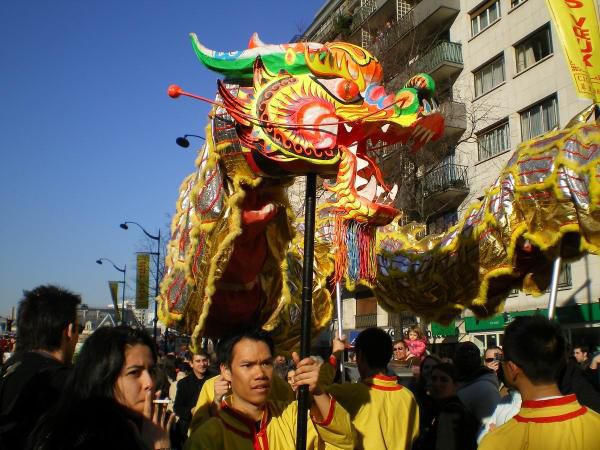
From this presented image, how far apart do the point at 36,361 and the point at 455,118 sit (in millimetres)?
16312

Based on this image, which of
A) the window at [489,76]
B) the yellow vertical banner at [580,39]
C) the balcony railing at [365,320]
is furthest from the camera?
Result: the balcony railing at [365,320]

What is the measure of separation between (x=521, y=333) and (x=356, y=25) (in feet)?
62.1

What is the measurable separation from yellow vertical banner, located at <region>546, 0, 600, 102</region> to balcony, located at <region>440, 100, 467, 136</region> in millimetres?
11792

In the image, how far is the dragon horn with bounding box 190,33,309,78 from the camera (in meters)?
4.17

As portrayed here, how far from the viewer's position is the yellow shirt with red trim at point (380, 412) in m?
3.17

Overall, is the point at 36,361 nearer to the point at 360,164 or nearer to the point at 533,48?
the point at 360,164

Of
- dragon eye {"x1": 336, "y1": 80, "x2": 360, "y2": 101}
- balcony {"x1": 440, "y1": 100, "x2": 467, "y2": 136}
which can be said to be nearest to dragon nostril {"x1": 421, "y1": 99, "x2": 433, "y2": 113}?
dragon eye {"x1": 336, "y1": 80, "x2": 360, "y2": 101}

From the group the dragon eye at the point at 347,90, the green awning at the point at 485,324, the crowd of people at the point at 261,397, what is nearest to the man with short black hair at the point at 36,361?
the crowd of people at the point at 261,397

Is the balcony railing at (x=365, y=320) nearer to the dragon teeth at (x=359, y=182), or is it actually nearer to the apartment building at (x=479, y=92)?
the apartment building at (x=479, y=92)

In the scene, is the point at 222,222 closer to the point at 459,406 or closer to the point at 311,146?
the point at 311,146

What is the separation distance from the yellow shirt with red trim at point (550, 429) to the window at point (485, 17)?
1747 cm

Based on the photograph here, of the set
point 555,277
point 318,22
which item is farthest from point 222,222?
point 318,22

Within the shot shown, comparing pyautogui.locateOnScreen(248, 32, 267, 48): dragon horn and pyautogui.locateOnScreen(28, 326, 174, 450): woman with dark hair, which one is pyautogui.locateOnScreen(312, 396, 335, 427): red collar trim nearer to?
pyautogui.locateOnScreen(28, 326, 174, 450): woman with dark hair

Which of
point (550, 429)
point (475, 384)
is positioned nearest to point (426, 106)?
point (475, 384)
